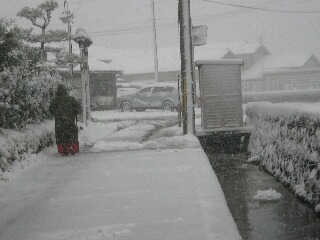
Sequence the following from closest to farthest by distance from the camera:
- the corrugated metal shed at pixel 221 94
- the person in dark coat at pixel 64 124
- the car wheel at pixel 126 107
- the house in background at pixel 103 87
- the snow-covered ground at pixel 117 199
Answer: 1. the snow-covered ground at pixel 117 199
2. the person in dark coat at pixel 64 124
3. the corrugated metal shed at pixel 221 94
4. the car wheel at pixel 126 107
5. the house in background at pixel 103 87

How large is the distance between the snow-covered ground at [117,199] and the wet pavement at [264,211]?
861 millimetres

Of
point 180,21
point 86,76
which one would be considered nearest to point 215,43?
point 86,76

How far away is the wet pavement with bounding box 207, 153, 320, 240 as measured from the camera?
487cm

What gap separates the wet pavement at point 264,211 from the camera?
4867 mm

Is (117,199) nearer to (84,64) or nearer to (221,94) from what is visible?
(221,94)

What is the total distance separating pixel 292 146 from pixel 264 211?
5.33ft

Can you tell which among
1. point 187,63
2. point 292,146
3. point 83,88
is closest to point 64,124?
point 187,63

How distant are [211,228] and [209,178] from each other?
1.75 meters

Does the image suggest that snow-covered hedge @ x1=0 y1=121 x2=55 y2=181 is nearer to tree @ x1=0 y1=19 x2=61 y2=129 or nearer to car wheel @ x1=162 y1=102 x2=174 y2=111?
tree @ x1=0 y1=19 x2=61 y2=129

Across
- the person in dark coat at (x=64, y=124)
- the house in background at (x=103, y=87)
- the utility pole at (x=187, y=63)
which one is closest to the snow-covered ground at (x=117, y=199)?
the person in dark coat at (x=64, y=124)

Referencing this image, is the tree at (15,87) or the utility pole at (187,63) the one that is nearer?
the tree at (15,87)

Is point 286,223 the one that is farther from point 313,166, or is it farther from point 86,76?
point 86,76

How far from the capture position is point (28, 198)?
4781 millimetres

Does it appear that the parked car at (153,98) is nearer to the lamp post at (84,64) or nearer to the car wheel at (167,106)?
the car wheel at (167,106)
